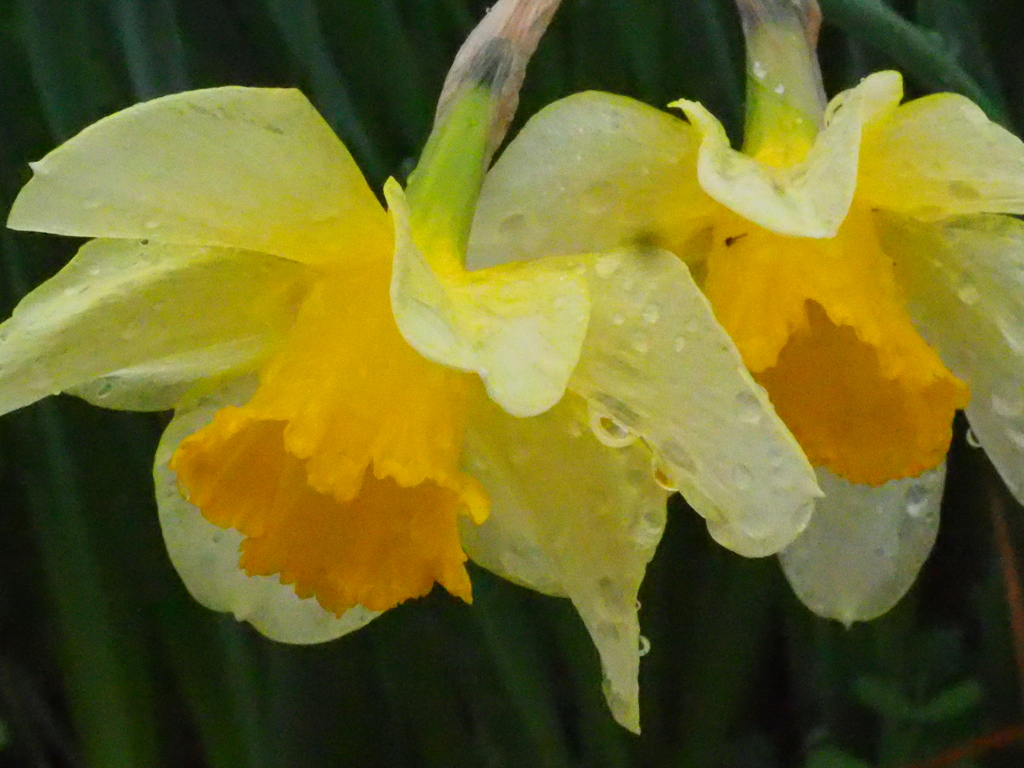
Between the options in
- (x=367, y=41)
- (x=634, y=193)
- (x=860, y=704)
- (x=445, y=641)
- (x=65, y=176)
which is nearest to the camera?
(x=65, y=176)

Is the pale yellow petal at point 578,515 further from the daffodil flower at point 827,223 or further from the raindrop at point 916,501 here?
the raindrop at point 916,501

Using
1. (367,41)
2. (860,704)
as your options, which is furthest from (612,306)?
(860,704)

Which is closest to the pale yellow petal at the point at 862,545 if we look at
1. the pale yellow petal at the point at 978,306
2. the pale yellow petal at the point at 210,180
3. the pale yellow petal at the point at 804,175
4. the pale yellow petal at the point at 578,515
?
the pale yellow petal at the point at 978,306

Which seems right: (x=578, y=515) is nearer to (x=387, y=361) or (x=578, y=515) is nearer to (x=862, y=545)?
(x=387, y=361)

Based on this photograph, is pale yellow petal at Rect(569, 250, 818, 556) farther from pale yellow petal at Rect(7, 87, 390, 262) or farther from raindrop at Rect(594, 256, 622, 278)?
pale yellow petal at Rect(7, 87, 390, 262)

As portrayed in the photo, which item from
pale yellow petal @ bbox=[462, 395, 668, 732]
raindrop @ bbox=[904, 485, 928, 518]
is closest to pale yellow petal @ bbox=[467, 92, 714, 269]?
pale yellow petal @ bbox=[462, 395, 668, 732]

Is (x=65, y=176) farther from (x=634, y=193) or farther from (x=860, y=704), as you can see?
(x=860, y=704)

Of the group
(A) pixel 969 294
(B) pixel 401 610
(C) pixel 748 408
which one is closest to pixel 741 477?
(C) pixel 748 408
